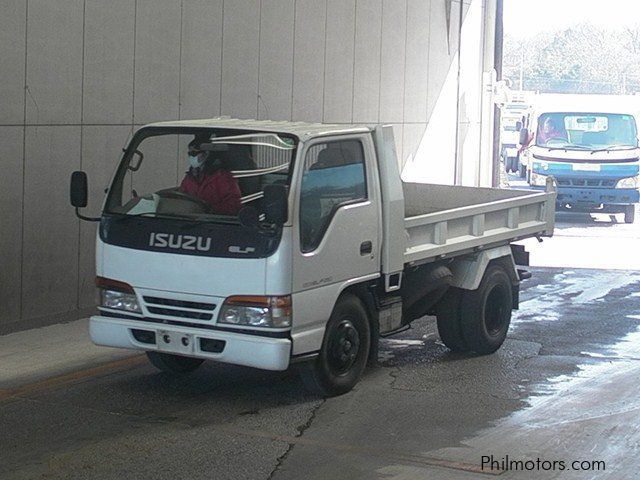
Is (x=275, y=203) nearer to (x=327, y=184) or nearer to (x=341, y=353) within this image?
(x=327, y=184)

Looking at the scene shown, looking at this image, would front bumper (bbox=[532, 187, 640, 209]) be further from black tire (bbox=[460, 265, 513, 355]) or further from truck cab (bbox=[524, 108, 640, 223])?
black tire (bbox=[460, 265, 513, 355])

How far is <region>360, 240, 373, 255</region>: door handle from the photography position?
943 centimetres

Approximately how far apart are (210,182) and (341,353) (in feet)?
5.62

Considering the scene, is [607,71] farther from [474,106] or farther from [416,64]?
[416,64]

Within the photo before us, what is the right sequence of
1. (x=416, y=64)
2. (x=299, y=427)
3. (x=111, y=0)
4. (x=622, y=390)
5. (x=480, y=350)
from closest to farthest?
(x=299, y=427) → (x=622, y=390) → (x=480, y=350) → (x=111, y=0) → (x=416, y=64)

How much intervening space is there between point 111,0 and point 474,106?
531 inches

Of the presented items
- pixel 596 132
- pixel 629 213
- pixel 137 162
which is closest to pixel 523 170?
pixel 596 132

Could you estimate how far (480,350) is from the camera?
11.3 metres

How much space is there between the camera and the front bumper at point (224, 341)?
28.1 ft

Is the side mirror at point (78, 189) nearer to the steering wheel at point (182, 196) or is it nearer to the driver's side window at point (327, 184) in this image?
the steering wheel at point (182, 196)

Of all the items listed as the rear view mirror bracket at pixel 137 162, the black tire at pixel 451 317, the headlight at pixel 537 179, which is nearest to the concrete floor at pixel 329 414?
the black tire at pixel 451 317

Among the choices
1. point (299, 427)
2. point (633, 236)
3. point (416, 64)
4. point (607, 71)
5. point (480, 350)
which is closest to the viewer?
point (299, 427)

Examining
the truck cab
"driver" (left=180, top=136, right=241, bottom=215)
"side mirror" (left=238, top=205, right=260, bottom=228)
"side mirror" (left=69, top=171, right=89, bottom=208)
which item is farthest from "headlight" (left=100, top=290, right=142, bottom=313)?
the truck cab

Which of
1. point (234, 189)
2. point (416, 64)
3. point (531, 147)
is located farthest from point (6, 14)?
point (531, 147)
